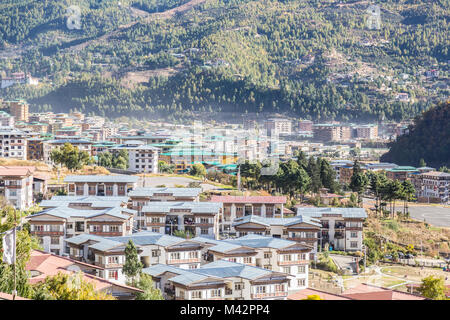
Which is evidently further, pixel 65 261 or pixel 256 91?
pixel 256 91

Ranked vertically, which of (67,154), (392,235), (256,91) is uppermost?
(256,91)

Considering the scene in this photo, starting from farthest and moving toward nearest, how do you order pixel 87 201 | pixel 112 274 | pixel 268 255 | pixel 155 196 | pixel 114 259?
pixel 155 196
pixel 87 201
pixel 268 255
pixel 114 259
pixel 112 274

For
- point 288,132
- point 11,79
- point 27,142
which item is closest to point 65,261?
point 27,142

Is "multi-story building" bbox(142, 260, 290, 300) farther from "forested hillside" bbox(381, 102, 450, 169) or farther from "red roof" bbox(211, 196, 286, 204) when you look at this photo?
"forested hillside" bbox(381, 102, 450, 169)

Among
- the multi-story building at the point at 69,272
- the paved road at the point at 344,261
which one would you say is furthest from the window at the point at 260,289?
the paved road at the point at 344,261

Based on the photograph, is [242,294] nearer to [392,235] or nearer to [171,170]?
[392,235]

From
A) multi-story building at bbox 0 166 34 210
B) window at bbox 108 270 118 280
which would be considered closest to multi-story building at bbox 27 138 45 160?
multi-story building at bbox 0 166 34 210

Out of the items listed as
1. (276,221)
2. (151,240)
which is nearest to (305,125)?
(276,221)

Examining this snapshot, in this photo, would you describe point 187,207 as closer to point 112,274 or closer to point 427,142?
point 112,274
